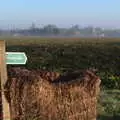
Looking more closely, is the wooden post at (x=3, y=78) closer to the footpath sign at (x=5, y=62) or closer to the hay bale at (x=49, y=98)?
the footpath sign at (x=5, y=62)

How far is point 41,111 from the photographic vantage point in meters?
8.27

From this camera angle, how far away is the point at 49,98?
323 inches

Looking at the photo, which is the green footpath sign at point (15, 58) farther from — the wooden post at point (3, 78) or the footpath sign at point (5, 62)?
the wooden post at point (3, 78)

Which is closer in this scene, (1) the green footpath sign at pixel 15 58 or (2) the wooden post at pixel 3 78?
(2) the wooden post at pixel 3 78

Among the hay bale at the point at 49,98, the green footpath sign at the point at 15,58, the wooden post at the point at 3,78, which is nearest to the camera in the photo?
the wooden post at the point at 3,78

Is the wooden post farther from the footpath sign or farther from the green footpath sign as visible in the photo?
the green footpath sign

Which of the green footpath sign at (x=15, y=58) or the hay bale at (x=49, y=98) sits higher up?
the green footpath sign at (x=15, y=58)

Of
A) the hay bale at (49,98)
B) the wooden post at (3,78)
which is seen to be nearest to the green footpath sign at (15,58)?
the wooden post at (3,78)

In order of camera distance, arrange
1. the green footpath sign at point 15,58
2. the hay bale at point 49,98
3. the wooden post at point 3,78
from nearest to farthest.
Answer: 1. the wooden post at point 3,78
2. the green footpath sign at point 15,58
3. the hay bale at point 49,98

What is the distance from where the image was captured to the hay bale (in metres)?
8.11

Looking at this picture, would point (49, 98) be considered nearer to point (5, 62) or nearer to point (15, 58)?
point (15, 58)

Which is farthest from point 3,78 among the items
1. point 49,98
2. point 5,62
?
point 49,98

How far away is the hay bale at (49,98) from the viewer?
8109mm

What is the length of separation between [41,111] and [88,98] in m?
0.72
